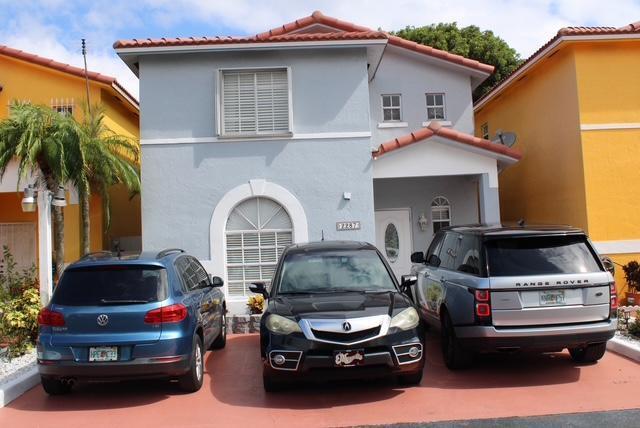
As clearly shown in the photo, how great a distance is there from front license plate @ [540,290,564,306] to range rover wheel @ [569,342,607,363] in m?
1.05

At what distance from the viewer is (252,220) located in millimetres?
11477

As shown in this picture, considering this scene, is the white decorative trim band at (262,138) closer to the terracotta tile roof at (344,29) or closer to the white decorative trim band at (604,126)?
the terracotta tile roof at (344,29)

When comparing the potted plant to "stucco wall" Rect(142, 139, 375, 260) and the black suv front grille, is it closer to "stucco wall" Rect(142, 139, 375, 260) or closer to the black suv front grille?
"stucco wall" Rect(142, 139, 375, 260)

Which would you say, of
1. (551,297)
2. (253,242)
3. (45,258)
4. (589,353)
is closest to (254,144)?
(253,242)

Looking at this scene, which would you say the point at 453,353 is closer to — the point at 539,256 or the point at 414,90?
the point at 539,256

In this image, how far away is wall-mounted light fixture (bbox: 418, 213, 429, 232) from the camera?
554 inches

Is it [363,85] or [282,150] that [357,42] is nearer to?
[363,85]

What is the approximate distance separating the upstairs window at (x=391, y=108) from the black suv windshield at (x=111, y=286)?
29.9 feet

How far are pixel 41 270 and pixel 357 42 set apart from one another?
285 inches

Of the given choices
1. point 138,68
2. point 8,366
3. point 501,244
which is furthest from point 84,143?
point 501,244

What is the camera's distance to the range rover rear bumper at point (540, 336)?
6.35 m

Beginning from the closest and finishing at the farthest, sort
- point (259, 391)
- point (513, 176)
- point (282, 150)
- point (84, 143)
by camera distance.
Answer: point (259, 391) → point (84, 143) → point (282, 150) → point (513, 176)

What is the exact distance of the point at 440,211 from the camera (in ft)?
47.0

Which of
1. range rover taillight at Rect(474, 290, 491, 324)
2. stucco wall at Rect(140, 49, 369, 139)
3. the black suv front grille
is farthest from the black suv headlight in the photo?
stucco wall at Rect(140, 49, 369, 139)
